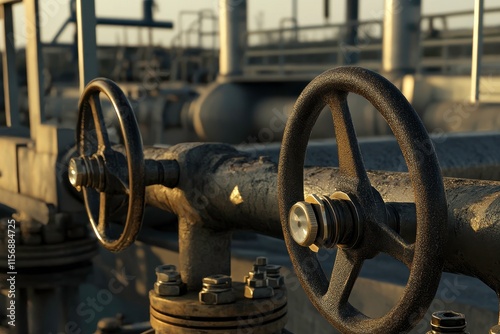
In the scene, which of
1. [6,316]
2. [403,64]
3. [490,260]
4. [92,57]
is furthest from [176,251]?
[403,64]

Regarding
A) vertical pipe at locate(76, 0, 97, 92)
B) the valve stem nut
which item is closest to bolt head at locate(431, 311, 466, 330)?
the valve stem nut

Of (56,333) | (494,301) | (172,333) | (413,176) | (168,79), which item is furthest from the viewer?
(168,79)

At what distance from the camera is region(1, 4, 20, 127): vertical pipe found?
319 centimetres

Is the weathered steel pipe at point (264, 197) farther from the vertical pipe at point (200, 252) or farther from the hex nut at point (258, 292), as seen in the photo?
the hex nut at point (258, 292)

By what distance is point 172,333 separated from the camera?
1442 millimetres

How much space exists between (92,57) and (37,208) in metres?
0.57

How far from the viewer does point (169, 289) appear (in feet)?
4.84

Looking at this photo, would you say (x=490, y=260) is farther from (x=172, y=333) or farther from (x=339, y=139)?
(x=172, y=333)

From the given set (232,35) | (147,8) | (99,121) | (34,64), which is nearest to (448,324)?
(99,121)

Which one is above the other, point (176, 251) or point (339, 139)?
point (339, 139)

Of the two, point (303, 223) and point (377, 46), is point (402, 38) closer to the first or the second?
point (377, 46)

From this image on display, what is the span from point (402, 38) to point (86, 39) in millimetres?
4091

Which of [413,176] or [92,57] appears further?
[92,57]

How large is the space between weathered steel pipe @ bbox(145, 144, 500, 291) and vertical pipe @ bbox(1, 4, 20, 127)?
1.84 metres
